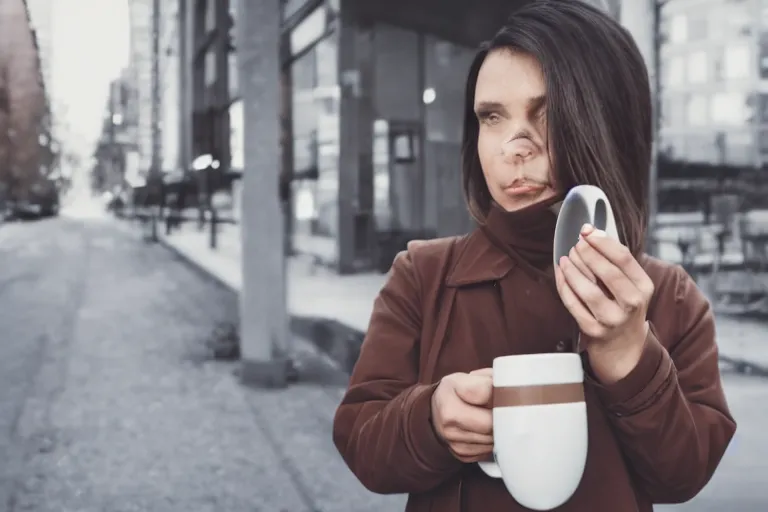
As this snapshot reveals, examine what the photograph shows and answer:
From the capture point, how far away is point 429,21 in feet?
36.3

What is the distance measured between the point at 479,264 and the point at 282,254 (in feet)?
15.8

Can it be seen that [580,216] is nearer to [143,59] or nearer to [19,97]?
[19,97]

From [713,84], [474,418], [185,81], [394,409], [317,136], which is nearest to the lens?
[474,418]

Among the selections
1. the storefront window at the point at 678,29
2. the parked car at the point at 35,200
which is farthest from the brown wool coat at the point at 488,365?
the parked car at the point at 35,200

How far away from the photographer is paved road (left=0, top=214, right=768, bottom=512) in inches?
145

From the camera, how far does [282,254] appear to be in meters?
5.92

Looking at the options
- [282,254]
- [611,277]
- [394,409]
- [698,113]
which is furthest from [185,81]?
[611,277]

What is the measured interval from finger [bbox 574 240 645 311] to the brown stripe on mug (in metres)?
0.12

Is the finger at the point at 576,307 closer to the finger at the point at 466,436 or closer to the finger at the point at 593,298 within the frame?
the finger at the point at 593,298

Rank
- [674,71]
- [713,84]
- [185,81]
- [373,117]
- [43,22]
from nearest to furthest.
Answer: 1. [43,22]
2. [674,71]
3. [713,84]
4. [373,117]
5. [185,81]

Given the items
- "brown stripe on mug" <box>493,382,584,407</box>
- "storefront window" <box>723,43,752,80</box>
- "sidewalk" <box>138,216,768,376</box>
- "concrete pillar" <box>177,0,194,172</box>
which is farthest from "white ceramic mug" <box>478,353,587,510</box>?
"concrete pillar" <box>177,0,194,172</box>

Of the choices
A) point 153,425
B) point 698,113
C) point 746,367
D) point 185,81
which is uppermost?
point 185,81

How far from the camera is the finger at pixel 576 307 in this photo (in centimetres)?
90

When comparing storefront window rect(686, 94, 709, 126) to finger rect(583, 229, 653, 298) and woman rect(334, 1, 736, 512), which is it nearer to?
woman rect(334, 1, 736, 512)
